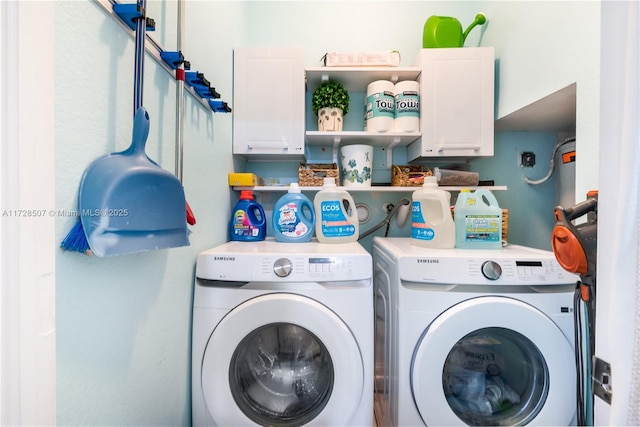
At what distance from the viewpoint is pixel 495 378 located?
1.06m

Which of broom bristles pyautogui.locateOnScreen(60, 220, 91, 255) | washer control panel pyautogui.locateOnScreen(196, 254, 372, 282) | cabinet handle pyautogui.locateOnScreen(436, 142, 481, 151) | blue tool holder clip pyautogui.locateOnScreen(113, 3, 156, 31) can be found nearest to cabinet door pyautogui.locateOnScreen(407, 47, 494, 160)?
cabinet handle pyautogui.locateOnScreen(436, 142, 481, 151)

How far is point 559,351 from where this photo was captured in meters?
0.89

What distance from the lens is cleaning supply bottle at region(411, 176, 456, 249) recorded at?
3.81 feet

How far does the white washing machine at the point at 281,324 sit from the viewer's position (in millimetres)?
910

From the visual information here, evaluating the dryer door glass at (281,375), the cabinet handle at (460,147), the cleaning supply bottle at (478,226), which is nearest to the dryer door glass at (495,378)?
the cleaning supply bottle at (478,226)

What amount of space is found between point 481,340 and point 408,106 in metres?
1.17

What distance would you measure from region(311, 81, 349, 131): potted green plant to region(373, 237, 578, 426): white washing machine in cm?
86

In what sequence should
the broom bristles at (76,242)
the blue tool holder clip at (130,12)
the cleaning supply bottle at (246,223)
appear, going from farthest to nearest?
the cleaning supply bottle at (246,223) < the blue tool holder clip at (130,12) < the broom bristles at (76,242)

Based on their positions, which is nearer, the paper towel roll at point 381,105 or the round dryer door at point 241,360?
the round dryer door at point 241,360

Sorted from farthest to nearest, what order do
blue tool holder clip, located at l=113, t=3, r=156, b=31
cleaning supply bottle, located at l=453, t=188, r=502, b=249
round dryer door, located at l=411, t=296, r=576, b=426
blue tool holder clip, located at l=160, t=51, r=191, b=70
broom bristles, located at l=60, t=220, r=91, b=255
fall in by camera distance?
cleaning supply bottle, located at l=453, t=188, r=502, b=249 < round dryer door, located at l=411, t=296, r=576, b=426 < blue tool holder clip, located at l=160, t=51, r=191, b=70 < blue tool holder clip, located at l=113, t=3, r=156, b=31 < broom bristles, located at l=60, t=220, r=91, b=255

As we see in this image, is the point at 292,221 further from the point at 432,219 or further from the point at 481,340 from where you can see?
the point at 481,340

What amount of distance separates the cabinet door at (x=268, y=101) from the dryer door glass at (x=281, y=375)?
3.09 feet

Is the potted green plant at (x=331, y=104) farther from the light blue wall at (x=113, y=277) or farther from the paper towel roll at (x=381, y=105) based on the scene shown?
the light blue wall at (x=113, y=277)

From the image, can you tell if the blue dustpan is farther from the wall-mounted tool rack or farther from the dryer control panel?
the dryer control panel
